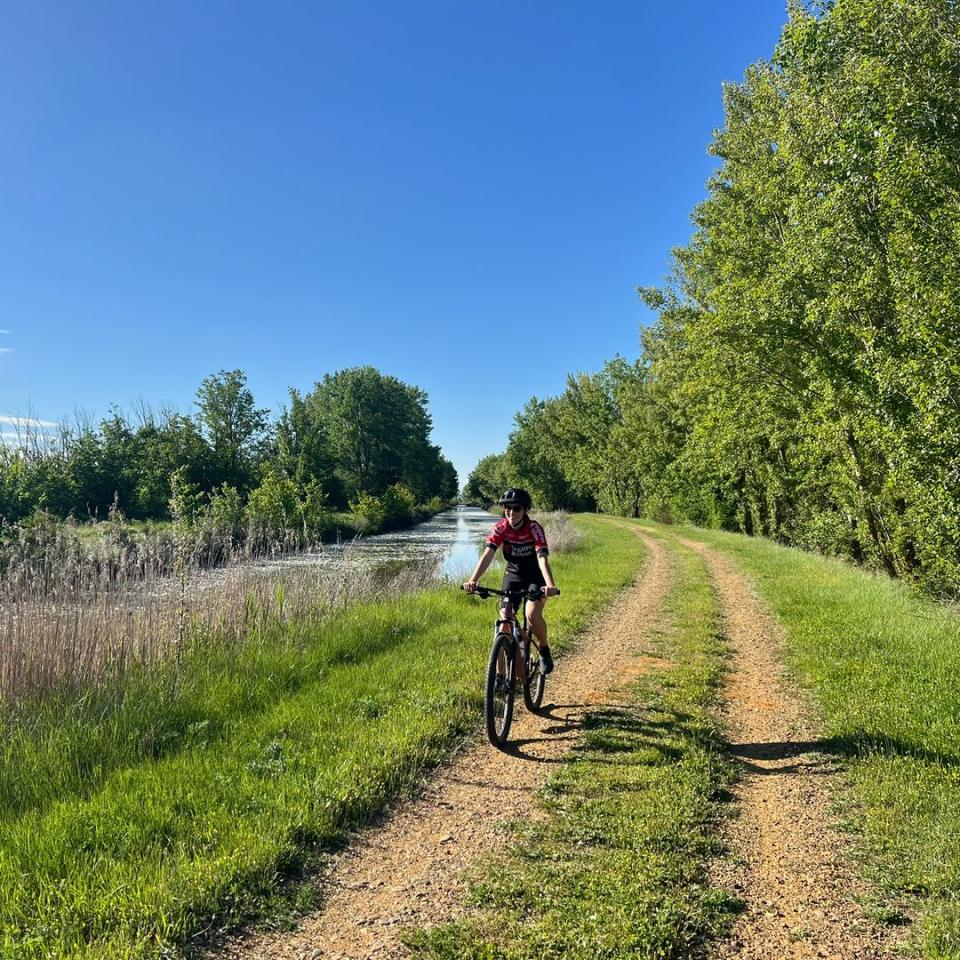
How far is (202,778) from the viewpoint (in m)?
4.21

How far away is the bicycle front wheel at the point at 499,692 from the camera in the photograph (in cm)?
498

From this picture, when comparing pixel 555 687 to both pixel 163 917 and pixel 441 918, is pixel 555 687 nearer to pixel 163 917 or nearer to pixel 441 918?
pixel 441 918

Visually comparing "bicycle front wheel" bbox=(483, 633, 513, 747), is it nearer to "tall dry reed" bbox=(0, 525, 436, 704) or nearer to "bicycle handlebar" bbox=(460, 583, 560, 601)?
"bicycle handlebar" bbox=(460, 583, 560, 601)

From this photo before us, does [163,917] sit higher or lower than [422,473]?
lower

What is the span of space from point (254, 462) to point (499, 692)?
6118 cm

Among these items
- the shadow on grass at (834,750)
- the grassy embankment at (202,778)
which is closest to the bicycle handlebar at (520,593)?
the grassy embankment at (202,778)

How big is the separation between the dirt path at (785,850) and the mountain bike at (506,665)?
6.36 ft

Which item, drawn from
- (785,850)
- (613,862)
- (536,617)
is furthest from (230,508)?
(785,850)

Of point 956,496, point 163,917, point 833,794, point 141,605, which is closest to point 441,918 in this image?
point 163,917

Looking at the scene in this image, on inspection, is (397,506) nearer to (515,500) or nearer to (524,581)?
(524,581)

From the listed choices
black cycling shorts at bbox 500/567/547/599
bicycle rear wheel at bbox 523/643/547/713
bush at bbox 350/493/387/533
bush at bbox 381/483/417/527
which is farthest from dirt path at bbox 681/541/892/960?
bush at bbox 381/483/417/527

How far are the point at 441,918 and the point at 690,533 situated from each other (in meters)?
28.6

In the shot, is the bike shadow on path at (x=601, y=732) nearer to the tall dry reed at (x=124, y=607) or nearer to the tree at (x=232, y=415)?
the tall dry reed at (x=124, y=607)

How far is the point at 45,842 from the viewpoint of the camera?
3.38 m
